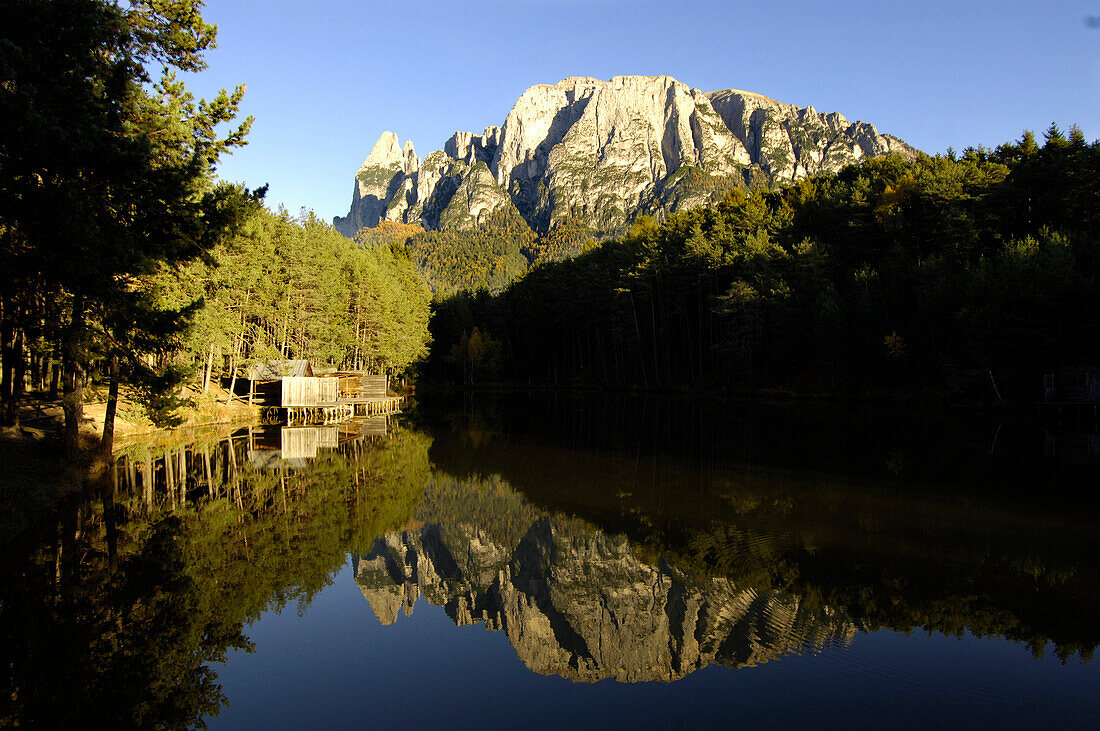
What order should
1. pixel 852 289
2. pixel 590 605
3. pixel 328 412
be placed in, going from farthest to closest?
pixel 852 289 < pixel 328 412 < pixel 590 605

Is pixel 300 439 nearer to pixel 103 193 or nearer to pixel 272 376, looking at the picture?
pixel 272 376

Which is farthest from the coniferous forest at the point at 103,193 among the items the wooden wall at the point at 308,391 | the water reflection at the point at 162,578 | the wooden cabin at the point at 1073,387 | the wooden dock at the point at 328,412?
the wooden cabin at the point at 1073,387

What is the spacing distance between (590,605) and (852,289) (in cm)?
4958

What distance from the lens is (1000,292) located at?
36562mm

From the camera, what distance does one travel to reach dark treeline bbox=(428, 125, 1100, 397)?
36719mm

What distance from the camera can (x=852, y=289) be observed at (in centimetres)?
5153

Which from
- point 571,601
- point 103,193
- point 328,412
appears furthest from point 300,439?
point 571,601

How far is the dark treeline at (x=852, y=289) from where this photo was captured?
36.7 metres

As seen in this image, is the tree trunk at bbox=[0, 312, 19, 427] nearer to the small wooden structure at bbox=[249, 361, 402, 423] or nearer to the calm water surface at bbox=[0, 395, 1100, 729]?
the calm water surface at bbox=[0, 395, 1100, 729]

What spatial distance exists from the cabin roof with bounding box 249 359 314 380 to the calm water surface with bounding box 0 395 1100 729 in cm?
2158

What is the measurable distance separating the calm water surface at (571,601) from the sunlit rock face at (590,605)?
0.16ft

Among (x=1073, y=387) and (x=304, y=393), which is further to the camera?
(x=304, y=393)

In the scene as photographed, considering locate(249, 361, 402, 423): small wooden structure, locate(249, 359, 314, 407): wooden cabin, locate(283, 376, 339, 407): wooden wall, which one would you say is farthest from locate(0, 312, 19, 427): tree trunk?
locate(249, 359, 314, 407): wooden cabin

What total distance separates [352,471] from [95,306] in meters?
9.12
